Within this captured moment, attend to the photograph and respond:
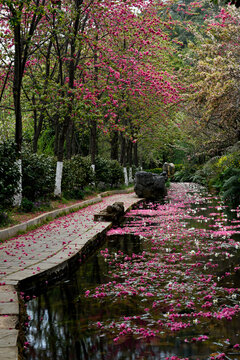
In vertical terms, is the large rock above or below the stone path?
above

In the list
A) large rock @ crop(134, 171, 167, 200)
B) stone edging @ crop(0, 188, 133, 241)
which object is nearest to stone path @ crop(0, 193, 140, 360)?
stone edging @ crop(0, 188, 133, 241)

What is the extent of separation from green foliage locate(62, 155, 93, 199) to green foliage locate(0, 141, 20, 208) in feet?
21.5

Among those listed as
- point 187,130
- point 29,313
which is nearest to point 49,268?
point 29,313

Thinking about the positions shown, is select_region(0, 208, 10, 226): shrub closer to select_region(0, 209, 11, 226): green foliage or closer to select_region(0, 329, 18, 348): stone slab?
select_region(0, 209, 11, 226): green foliage

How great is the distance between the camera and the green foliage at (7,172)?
9.71 m

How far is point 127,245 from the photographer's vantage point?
909 cm

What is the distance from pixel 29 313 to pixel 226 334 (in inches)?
97.3

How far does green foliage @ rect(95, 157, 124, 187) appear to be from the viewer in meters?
23.6

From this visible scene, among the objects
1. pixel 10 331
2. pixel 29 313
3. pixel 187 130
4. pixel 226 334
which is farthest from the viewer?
pixel 187 130

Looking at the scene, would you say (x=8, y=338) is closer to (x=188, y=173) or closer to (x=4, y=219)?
(x=4, y=219)

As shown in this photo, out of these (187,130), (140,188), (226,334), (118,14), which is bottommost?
(226,334)

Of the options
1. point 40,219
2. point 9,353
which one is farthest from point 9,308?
point 40,219

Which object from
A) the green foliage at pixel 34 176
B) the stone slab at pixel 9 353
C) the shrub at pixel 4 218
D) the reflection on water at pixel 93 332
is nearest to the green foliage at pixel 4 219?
the shrub at pixel 4 218

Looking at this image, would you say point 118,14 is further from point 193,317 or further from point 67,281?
point 193,317
